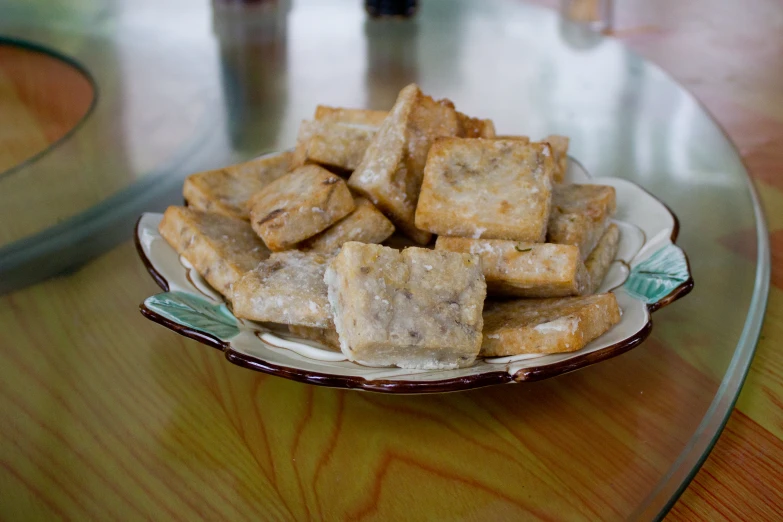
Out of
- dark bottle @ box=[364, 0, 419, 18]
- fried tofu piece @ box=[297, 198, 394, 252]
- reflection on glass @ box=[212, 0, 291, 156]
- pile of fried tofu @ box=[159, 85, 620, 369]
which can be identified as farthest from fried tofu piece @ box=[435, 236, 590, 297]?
dark bottle @ box=[364, 0, 419, 18]

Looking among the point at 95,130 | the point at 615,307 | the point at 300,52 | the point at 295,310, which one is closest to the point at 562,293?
the point at 615,307

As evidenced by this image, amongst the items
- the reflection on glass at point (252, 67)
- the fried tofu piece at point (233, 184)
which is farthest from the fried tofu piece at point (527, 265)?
the reflection on glass at point (252, 67)

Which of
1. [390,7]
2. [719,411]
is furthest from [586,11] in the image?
[719,411]

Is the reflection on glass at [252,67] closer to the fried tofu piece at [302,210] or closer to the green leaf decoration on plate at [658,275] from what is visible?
the fried tofu piece at [302,210]

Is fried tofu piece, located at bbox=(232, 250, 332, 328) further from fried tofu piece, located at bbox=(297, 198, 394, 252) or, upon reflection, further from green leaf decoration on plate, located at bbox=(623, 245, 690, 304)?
green leaf decoration on plate, located at bbox=(623, 245, 690, 304)

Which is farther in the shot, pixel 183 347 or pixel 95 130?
pixel 95 130

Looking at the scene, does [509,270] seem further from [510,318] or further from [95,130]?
[95,130]
